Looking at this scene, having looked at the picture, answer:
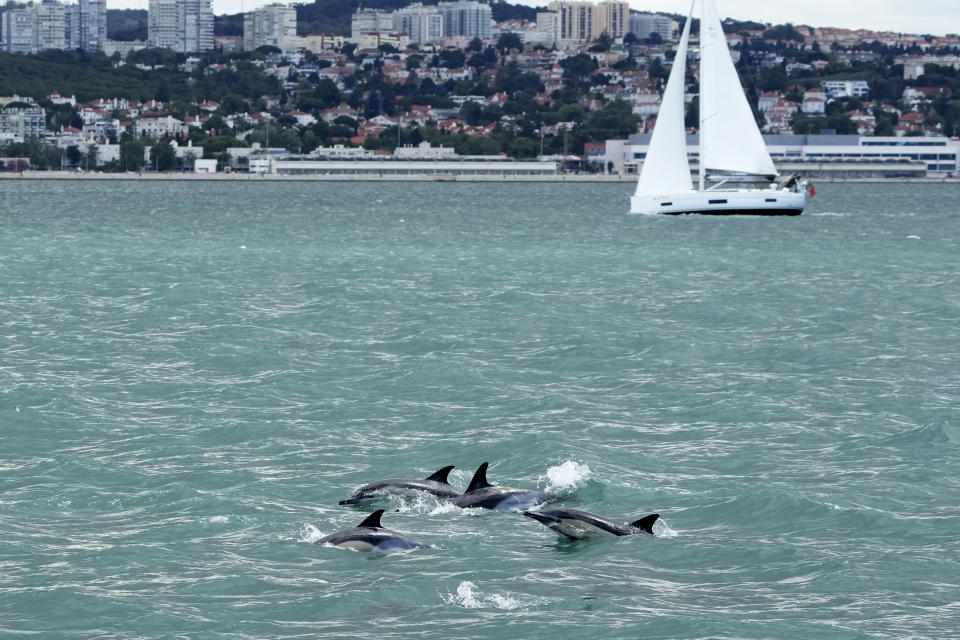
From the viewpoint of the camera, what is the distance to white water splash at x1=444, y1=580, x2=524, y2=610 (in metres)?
13.4

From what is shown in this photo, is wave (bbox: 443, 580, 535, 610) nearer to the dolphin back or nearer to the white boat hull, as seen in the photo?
the dolphin back

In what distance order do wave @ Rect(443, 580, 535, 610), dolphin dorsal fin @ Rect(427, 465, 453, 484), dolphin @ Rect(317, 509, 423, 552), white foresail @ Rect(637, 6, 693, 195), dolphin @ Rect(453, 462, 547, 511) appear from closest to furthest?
wave @ Rect(443, 580, 535, 610) → dolphin @ Rect(317, 509, 423, 552) → dolphin @ Rect(453, 462, 547, 511) → dolphin dorsal fin @ Rect(427, 465, 453, 484) → white foresail @ Rect(637, 6, 693, 195)

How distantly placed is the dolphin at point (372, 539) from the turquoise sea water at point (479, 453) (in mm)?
177

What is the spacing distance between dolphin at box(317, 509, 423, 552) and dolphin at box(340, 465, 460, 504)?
4.92 ft

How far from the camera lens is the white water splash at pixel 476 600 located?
526 inches


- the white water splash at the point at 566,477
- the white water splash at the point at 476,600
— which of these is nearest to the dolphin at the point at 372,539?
the white water splash at the point at 476,600

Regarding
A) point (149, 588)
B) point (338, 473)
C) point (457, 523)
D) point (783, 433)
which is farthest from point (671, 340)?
point (149, 588)

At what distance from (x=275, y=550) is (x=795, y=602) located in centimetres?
468

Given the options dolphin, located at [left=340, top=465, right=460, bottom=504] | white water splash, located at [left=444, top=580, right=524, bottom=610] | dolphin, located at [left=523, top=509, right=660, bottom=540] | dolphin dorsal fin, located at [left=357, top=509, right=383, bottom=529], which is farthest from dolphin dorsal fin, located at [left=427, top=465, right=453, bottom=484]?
white water splash, located at [left=444, top=580, right=524, bottom=610]

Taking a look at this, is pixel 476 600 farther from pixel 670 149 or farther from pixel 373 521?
pixel 670 149

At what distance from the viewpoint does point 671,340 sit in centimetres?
3036

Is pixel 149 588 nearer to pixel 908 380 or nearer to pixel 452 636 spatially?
pixel 452 636

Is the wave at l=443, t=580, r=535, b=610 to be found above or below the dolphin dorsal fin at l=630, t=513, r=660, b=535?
below

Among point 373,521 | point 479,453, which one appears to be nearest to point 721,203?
point 479,453
